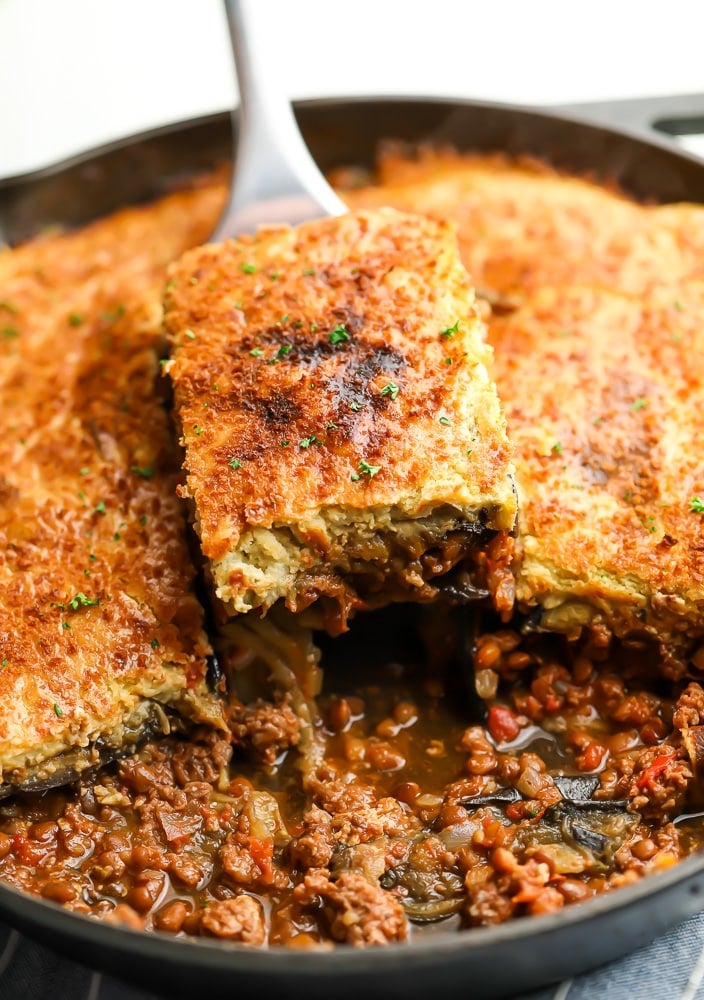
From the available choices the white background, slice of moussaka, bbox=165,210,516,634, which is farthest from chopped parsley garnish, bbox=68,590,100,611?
the white background

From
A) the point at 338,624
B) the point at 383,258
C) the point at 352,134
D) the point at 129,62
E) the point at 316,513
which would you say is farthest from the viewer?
the point at 129,62

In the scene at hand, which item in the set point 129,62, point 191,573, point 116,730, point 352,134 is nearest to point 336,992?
point 116,730

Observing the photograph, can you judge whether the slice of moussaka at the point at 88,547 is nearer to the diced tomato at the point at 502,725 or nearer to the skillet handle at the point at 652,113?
the diced tomato at the point at 502,725

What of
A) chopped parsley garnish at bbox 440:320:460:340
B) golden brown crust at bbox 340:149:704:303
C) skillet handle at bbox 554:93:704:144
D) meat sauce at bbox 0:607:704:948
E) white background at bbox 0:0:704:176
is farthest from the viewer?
white background at bbox 0:0:704:176

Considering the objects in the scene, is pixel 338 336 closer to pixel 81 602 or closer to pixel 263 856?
pixel 81 602

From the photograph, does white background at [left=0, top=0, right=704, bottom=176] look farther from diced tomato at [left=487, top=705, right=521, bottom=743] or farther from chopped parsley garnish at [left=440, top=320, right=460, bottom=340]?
diced tomato at [left=487, top=705, right=521, bottom=743]

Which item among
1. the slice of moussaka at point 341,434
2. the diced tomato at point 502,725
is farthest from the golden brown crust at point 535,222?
the diced tomato at point 502,725

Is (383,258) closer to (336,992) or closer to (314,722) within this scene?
(314,722)
